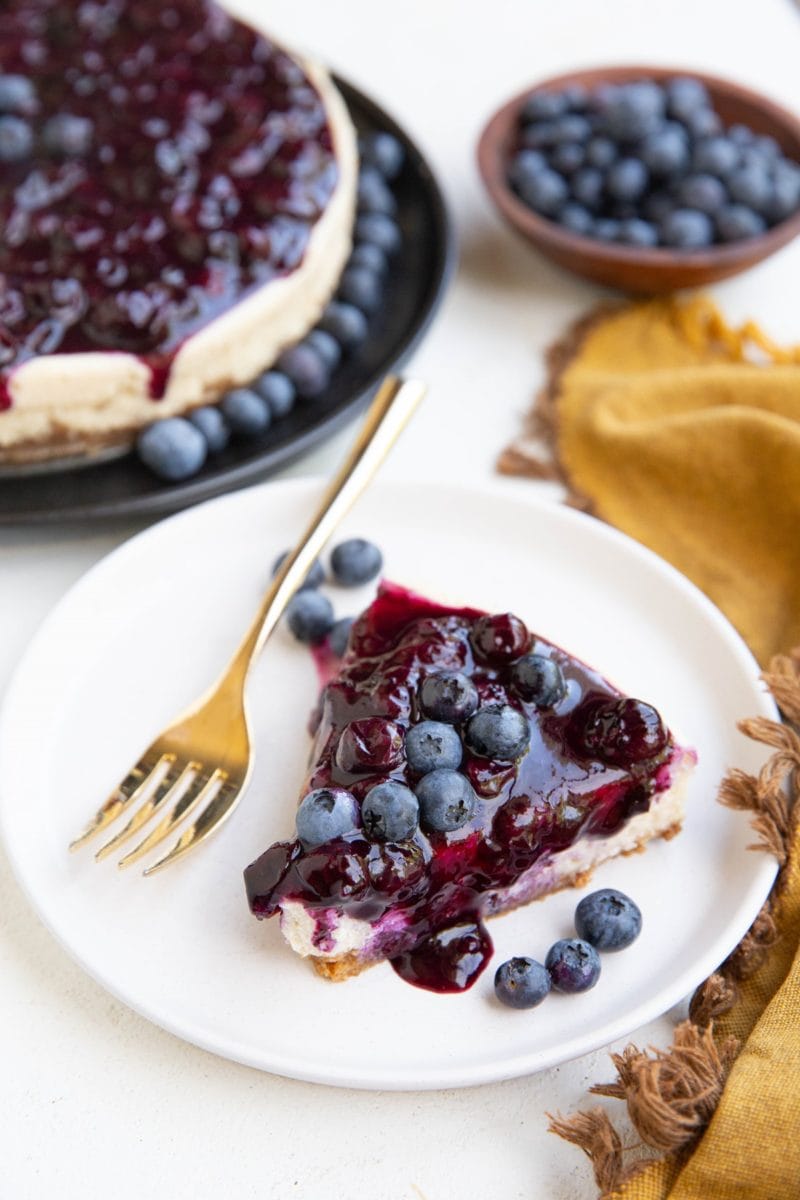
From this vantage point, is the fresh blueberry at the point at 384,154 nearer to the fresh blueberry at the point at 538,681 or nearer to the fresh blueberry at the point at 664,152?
the fresh blueberry at the point at 664,152

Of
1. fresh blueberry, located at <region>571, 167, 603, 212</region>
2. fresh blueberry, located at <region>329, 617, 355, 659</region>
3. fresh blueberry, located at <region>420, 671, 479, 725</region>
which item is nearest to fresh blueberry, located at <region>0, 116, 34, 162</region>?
fresh blueberry, located at <region>571, 167, 603, 212</region>

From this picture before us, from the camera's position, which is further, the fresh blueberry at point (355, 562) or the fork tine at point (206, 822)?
the fresh blueberry at point (355, 562)

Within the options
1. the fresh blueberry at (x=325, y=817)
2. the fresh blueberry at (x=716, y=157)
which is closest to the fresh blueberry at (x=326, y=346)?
the fresh blueberry at (x=716, y=157)

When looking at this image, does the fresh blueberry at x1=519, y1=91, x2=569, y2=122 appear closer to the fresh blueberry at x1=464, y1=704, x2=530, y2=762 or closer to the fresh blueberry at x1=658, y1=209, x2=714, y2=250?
the fresh blueberry at x1=658, y1=209, x2=714, y2=250

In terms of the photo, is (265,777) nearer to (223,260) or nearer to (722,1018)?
(722,1018)

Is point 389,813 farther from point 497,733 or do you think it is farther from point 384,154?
point 384,154
